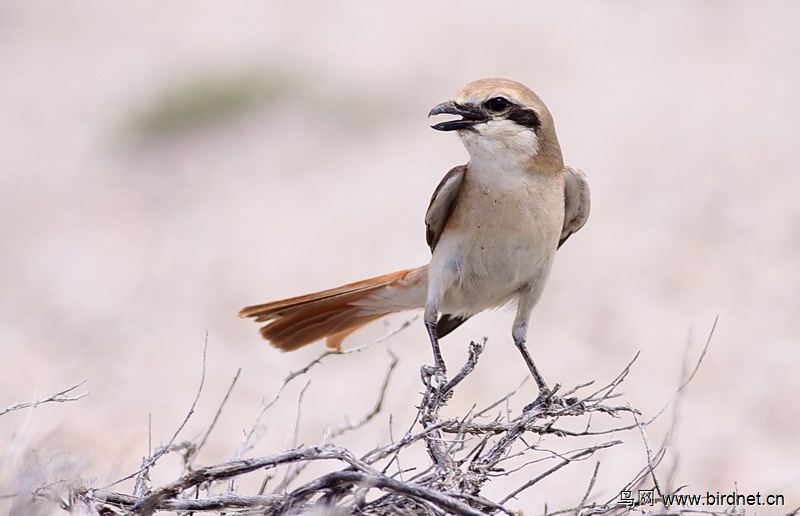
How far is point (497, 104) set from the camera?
4355 millimetres

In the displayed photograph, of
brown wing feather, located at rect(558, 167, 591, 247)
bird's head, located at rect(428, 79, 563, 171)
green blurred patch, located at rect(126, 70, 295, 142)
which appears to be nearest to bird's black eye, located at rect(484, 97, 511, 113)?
bird's head, located at rect(428, 79, 563, 171)

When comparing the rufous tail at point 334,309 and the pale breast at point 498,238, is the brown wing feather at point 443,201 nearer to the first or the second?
the pale breast at point 498,238

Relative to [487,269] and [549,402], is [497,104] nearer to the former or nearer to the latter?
[487,269]

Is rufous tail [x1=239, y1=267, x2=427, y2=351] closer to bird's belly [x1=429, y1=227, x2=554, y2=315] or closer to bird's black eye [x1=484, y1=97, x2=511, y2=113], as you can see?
bird's belly [x1=429, y1=227, x2=554, y2=315]

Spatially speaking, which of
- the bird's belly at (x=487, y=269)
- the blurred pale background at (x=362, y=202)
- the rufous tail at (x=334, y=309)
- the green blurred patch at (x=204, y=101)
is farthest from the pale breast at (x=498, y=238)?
the green blurred patch at (x=204, y=101)

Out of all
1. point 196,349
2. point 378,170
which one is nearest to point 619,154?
point 378,170

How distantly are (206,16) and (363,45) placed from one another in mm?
2756

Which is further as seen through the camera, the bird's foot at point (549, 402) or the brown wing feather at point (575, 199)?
the brown wing feather at point (575, 199)

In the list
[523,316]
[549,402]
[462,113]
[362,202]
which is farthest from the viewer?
[362,202]

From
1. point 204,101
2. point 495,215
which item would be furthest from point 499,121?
point 204,101

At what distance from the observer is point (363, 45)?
541 inches

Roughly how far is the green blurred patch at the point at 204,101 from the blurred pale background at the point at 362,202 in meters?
0.03

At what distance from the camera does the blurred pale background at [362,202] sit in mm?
8859

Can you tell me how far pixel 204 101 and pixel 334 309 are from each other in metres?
8.46
